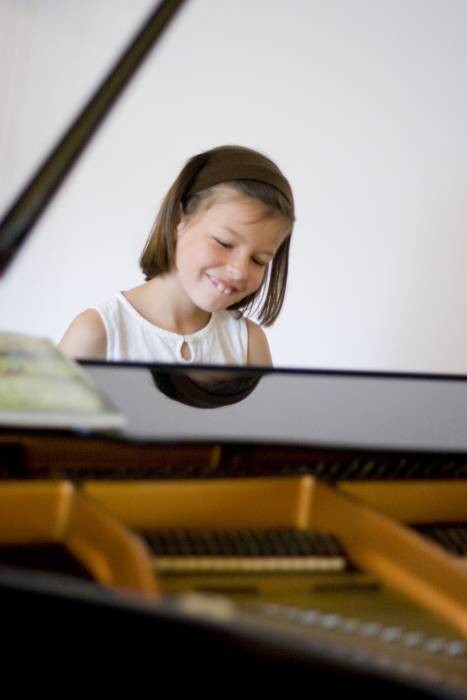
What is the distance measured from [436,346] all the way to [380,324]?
167mm

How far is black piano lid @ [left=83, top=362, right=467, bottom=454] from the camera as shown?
3.79 ft

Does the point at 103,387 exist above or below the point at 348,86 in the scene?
below

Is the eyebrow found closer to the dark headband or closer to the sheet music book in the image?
the dark headband

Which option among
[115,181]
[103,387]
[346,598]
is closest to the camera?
[346,598]

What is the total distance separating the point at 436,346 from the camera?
278 cm

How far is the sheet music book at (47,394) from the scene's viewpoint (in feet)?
3.09

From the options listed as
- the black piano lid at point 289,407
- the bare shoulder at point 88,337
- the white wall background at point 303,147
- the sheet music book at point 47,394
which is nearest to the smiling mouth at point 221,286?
the bare shoulder at point 88,337

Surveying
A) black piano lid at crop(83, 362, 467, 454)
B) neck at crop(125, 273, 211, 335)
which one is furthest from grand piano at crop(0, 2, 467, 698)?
neck at crop(125, 273, 211, 335)

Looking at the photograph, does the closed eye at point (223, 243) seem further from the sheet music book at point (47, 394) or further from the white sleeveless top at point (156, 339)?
the sheet music book at point (47, 394)

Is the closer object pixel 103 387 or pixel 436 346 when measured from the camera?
pixel 103 387

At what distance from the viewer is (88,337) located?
202 cm

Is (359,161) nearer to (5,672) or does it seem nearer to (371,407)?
(371,407)

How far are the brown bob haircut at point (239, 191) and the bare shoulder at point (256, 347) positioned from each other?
46mm

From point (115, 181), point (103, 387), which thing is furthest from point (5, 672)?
point (115, 181)
